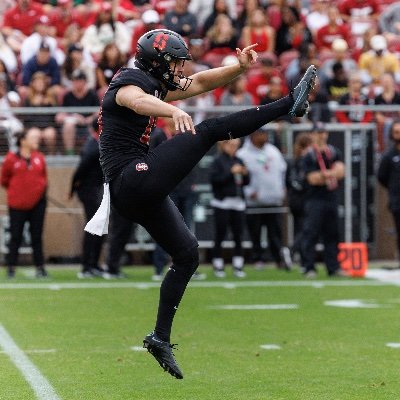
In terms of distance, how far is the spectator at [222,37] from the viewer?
21.0 metres

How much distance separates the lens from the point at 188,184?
53.1ft

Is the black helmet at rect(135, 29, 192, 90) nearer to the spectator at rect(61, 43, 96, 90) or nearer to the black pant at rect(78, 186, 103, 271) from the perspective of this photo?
the black pant at rect(78, 186, 103, 271)

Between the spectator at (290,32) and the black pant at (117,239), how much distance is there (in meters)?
6.71

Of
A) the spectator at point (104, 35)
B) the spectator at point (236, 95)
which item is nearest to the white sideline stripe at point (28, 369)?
the spectator at point (236, 95)

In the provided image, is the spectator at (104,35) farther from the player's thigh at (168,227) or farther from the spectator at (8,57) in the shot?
the player's thigh at (168,227)

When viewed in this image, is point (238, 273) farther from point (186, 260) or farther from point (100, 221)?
point (100, 221)

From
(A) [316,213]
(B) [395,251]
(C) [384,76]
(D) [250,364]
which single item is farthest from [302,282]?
(D) [250,364]

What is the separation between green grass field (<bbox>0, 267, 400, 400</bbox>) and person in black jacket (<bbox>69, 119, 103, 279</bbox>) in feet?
1.72

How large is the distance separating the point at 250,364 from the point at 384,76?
11.3 metres

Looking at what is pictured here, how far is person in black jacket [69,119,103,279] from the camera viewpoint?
1580cm

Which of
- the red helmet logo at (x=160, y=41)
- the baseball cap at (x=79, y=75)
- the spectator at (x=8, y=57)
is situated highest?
the spectator at (x=8, y=57)

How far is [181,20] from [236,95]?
2.87m

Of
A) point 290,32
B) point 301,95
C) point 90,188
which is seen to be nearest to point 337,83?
point 290,32

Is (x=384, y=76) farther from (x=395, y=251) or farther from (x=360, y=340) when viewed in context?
(x=360, y=340)
